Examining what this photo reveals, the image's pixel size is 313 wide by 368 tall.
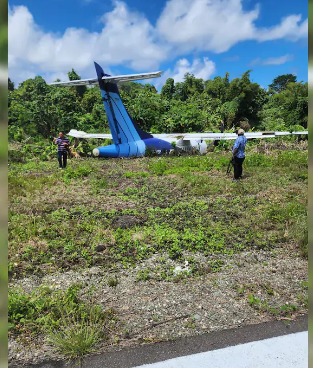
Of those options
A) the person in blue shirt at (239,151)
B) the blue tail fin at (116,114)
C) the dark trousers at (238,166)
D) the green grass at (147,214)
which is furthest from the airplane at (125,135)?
the dark trousers at (238,166)

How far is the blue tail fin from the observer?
42.2ft

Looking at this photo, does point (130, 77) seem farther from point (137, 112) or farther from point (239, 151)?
point (137, 112)

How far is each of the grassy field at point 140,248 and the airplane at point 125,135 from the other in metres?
4.69

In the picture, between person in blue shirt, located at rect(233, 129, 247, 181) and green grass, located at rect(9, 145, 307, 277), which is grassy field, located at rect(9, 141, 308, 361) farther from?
person in blue shirt, located at rect(233, 129, 247, 181)

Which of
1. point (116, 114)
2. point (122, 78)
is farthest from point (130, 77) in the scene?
point (116, 114)

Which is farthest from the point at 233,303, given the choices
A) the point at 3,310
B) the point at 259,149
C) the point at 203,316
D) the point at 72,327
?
the point at 259,149

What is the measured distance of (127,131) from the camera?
A: 13.8 m

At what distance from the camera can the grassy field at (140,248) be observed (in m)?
3.27

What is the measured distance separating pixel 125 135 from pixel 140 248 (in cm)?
969

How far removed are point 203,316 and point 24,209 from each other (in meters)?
5.15

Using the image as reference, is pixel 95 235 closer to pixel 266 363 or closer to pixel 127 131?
pixel 266 363

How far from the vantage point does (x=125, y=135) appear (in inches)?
547

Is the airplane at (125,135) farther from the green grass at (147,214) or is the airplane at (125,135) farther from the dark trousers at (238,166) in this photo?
the dark trousers at (238,166)

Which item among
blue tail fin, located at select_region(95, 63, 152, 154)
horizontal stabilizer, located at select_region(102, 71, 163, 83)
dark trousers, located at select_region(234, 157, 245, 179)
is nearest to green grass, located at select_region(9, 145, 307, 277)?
dark trousers, located at select_region(234, 157, 245, 179)
